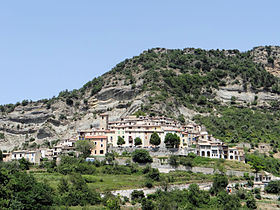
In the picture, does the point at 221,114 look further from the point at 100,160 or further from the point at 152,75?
the point at 100,160

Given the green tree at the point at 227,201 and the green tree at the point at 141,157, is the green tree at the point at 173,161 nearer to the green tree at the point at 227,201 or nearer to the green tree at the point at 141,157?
the green tree at the point at 141,157

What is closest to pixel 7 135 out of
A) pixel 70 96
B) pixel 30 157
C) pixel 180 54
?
pixel 70 96

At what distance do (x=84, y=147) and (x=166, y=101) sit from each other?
37686 mm

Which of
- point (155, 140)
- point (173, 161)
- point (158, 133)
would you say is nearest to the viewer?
point (173, 161)

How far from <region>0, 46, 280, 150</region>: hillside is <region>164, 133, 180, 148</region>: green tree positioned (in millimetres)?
19983

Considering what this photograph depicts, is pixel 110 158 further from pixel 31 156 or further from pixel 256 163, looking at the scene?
pixel 256 163

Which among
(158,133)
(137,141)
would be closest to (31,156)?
(137,141)

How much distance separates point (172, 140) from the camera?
80.6m

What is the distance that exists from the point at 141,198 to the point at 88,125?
57502 mm

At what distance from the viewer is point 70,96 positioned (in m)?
136

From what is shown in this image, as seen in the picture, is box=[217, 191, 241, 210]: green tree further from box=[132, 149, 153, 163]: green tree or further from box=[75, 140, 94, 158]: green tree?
box=[75, 140, 94, 158]: green tree

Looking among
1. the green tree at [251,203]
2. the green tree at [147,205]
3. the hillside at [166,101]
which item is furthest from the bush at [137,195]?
the hillside at [166,101]

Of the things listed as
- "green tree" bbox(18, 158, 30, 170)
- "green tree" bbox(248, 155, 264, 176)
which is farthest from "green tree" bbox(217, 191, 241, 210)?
"green tree" bbox(18, 158, 30, 170)

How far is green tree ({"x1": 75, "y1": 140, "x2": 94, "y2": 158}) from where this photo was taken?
80.1 metres
